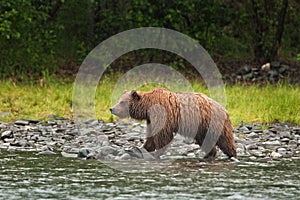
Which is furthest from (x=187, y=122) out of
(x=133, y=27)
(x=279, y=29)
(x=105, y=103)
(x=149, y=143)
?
(x=279, y=29)

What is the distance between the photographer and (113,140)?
11383mm

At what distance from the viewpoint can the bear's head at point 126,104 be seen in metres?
9.88

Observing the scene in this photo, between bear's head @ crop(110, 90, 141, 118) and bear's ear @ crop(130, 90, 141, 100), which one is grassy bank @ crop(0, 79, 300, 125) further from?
bear's ear @ crop(130, 90, 141, 100)

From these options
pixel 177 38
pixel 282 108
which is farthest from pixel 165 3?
pixel 282 108

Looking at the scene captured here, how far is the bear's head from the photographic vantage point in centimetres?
988

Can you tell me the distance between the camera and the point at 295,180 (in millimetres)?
8117

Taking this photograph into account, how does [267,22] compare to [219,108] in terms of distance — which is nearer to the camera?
[219,108]

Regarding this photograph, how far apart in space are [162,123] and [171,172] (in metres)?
1.09

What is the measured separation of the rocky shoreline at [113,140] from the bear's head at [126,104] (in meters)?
0.47

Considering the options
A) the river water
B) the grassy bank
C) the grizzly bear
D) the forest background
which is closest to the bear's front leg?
the grizzly bear

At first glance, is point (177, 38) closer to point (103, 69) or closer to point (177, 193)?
point (103, 69)

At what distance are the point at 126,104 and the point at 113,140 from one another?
61.3 inches

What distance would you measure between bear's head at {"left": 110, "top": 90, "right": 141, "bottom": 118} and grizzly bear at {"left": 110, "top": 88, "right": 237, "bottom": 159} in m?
0.24

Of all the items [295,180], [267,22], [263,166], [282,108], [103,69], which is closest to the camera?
[295,180]
